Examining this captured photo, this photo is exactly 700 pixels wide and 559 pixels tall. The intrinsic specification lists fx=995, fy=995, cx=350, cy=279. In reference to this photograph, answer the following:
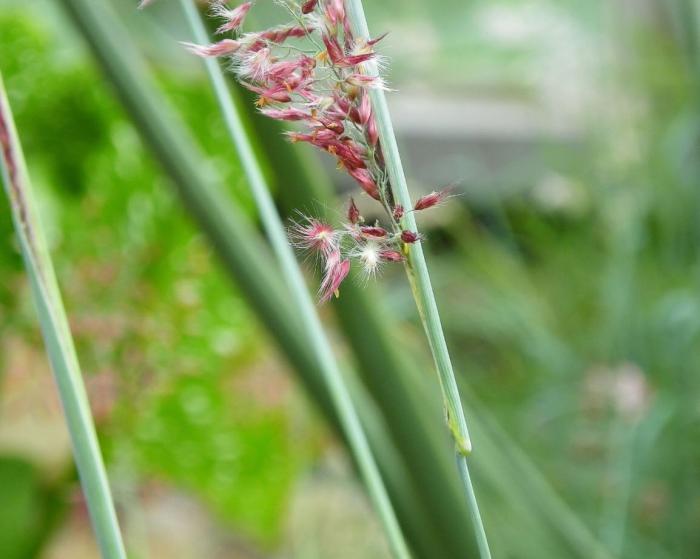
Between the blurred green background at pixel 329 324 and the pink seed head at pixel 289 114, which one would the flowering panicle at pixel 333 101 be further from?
the blurred green background at pixel 329 324

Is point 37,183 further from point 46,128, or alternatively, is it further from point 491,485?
point 491,485

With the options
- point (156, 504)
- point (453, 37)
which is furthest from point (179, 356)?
point (453, 37)

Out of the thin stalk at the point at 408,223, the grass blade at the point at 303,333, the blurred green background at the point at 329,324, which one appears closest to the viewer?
the thin stalk at the point at 408,223

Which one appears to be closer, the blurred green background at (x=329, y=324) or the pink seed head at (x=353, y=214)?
the pink seed head at (x=353, y=214)

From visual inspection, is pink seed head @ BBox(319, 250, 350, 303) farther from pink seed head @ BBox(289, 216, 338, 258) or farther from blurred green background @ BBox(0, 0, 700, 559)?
blurred green background @ BBox(0, 0, 700, 559)

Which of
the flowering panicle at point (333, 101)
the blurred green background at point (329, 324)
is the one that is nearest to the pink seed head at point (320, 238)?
the flowering panicle at point (333, 101)

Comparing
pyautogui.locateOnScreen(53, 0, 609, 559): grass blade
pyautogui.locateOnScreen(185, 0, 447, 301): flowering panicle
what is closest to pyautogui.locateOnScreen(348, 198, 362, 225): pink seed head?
pyautogui.locateOnScreen(185, 0, 447, 301): flowering panicle
